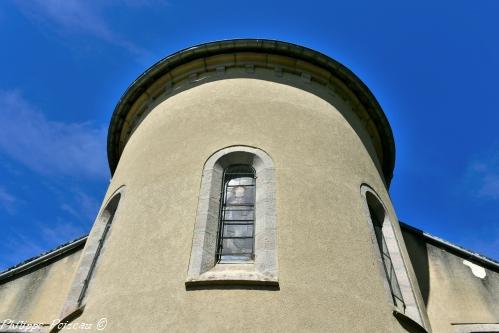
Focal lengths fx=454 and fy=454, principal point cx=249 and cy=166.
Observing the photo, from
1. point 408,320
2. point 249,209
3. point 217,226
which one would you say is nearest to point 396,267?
point 408,320

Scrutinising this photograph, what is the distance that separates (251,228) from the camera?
645 centimetres

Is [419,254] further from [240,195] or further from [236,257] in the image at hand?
[236,257]

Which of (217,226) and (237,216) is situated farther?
(237,216)

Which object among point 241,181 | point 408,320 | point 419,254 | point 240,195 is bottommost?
point 408,320

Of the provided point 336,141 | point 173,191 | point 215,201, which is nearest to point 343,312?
Result: point 215,201

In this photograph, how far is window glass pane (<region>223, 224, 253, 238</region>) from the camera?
20.9 feet

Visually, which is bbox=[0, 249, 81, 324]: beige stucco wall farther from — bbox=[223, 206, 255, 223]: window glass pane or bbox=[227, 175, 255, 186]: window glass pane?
bbox=[227, 175, 255, 186]: window glass pane

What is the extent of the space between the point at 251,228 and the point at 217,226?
490mm

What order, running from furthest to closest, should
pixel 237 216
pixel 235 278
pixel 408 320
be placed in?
pixel 237 216
pixel 408 320
pixel 235 278

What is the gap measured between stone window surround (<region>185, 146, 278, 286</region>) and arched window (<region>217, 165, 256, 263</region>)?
0.12m

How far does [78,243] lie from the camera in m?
9.15

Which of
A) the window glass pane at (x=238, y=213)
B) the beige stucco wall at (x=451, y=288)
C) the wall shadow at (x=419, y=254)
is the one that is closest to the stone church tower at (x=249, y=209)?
the window glass pane at (x=238, y=213)

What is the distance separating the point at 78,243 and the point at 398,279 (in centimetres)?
614

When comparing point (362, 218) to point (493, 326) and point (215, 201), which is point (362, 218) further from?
point (493, 326)
